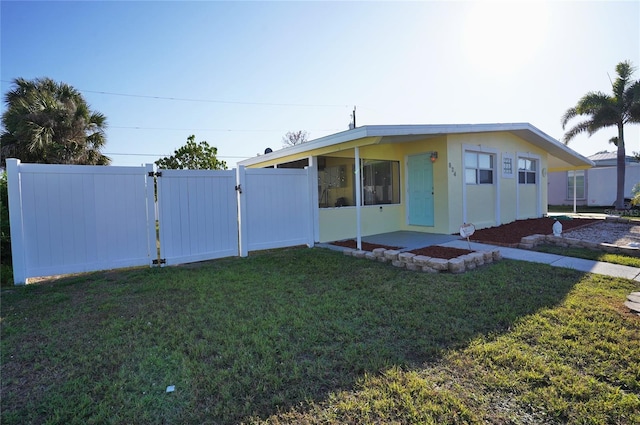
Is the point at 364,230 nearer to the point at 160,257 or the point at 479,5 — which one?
the point at 160,257

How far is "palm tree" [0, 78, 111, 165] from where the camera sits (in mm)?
10492

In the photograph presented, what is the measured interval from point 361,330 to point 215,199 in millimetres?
4485

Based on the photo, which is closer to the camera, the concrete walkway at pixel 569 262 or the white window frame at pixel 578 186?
the concrete walkway at pixel 569 262

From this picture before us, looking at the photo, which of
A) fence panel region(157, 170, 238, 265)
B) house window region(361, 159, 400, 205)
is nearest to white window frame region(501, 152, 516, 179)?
house window region(361, 159, 400, 205)

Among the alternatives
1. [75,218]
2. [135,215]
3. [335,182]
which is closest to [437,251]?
[335,182]

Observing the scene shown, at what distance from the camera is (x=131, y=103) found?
18.1 metres

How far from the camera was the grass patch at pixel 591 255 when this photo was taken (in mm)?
5690

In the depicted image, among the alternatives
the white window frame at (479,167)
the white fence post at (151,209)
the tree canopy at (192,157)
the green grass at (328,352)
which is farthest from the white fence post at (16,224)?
the tree canopy at (192,157)

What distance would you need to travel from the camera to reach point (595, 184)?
20141 millimetres

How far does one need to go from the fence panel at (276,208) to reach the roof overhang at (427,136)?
3.45ft

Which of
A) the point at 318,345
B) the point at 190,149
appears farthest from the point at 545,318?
the point at 190,149

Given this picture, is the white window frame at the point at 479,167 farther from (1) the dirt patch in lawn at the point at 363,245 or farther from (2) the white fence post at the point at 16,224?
(2) the white fence post at the point at 16,224

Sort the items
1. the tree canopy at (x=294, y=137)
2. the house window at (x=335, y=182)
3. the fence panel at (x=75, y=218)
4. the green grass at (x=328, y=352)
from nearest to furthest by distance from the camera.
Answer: the green grass at (x=328, y=352), the fence panel at (x=75, y=218), the house window at (x=335, y=182), the tree canopy at (x=294, y=137)

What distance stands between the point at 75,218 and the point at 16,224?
72 centimetres
